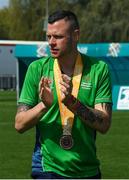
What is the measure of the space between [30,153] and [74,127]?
10181mm

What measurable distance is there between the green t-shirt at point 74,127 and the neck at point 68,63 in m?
0.08

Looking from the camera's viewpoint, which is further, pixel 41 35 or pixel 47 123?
pixel 41 35

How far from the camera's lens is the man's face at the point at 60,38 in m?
4.42

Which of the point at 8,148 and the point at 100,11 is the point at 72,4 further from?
the point at 8,148

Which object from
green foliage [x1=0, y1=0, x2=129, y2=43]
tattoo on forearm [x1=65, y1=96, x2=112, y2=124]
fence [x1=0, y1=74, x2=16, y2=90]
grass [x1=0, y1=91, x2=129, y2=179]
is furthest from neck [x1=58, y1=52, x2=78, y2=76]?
fence [x1=0, y1=74, x2=16, y2=90]

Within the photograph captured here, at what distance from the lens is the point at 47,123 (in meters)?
4.57

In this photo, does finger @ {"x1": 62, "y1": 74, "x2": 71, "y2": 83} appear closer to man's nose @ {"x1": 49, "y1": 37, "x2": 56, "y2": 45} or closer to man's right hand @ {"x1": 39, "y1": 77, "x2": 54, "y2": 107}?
man's right hand @ {"x1": 39, "y1": 77, "x2": 54, "y2": 107}

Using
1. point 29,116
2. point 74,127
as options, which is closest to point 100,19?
point 74,127

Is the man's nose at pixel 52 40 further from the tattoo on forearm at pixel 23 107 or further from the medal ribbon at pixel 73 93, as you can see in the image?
the tattoo on forearm at pixel 23 107

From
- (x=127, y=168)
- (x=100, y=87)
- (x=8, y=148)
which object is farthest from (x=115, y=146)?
(x=100, y=87)

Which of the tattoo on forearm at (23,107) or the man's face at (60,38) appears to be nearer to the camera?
the man's face at (60,38)

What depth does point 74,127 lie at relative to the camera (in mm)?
4531

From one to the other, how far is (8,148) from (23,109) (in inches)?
435

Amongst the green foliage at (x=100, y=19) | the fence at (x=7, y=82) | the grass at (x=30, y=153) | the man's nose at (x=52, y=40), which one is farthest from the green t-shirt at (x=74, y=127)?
the fence at (x=7, y=82)
